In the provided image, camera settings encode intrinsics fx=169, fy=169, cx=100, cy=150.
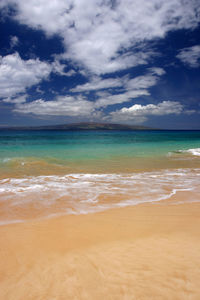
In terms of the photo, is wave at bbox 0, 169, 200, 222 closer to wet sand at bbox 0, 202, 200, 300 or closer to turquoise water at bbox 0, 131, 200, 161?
wet sand at bbox 0, 202, 200, 300

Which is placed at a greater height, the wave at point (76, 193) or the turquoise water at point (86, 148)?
the turquoise water at point (86, 148)

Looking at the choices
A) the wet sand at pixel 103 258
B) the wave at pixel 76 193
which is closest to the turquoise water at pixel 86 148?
the wave at pixel 76 193

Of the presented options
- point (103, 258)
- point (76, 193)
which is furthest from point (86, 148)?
point (103, 258)

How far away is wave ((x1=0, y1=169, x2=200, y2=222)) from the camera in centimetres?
464

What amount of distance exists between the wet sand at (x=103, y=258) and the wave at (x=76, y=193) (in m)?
0.61

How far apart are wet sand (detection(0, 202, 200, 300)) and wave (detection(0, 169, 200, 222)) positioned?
2.01ft

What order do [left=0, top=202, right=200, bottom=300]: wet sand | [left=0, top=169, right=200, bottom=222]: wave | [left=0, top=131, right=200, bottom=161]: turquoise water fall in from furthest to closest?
[left=0, top=131, right=200, bottom=161]: turquoise water
[left=0, top=169, right=200, bottom=222]: wave
[left=0, top=202, right=200, bottom=300]: wet sand

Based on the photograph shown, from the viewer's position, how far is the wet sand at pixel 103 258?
212 cm

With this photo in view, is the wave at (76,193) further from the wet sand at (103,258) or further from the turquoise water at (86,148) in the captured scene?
the turquoise water at (86,148)

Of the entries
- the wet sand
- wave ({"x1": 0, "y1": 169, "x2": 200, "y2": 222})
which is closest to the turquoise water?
wave ({"x1": 0, "y1": 169, "x2": 200, "y2": 222})

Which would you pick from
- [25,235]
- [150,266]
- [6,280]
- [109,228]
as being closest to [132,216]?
[109,228]

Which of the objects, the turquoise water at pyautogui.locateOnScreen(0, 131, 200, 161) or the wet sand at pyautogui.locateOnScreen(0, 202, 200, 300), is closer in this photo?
the wet sand at pyautogui.locateOnScreen(0, 202, 200, 300)

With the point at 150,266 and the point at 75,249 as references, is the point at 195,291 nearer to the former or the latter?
the point at 150,266

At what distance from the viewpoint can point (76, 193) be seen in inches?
231
